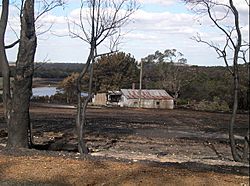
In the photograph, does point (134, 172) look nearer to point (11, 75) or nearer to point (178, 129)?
point (11, 75)

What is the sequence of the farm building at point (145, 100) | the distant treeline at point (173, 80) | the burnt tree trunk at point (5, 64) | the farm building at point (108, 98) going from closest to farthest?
the burnt tree trunk at point (5, 64) → the farm building at point (145, 100) → the distant treeline at point (173, 80) → the farm building at point (108, 98)

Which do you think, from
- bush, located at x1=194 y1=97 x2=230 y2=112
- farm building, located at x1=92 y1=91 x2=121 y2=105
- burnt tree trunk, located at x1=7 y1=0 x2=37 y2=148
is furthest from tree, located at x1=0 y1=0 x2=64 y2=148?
farm building, located at x1=92 y1=91 x2=121 y2=105

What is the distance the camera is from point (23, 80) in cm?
1125

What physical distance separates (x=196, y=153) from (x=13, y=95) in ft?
23.6

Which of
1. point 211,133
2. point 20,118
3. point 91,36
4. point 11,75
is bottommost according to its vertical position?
point 211,133

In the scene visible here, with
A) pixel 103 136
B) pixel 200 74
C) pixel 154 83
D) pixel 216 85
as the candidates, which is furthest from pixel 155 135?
pixel 154 83

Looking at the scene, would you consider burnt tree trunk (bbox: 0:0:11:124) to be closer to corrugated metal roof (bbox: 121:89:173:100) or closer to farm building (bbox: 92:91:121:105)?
corrugated metal roof (bbox: 121:89:173:100)

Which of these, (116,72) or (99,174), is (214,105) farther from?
(99,174)

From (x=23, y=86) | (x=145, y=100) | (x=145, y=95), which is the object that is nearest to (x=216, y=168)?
(x=23, y=86)

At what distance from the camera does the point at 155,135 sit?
2145cm

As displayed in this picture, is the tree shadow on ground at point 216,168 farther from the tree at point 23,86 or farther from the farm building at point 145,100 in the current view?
the farm building at point 145,100

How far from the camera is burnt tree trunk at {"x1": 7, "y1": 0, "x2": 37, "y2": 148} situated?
11.2m

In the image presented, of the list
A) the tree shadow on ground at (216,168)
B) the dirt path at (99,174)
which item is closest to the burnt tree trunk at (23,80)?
the dirt path at (99,174)

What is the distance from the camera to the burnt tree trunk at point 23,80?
440 inches
